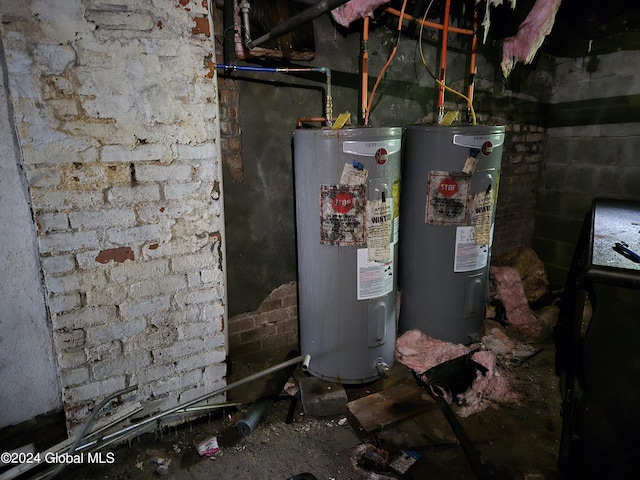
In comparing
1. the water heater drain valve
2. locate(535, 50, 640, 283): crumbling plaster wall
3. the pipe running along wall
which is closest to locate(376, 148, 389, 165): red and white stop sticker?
the pipe running along wall

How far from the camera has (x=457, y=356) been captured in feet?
8.36

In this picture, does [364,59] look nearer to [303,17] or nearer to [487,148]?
[303,17]

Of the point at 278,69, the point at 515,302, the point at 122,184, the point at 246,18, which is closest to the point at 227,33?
the point at 246,18

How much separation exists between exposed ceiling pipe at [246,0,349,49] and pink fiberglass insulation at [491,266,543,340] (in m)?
2.48

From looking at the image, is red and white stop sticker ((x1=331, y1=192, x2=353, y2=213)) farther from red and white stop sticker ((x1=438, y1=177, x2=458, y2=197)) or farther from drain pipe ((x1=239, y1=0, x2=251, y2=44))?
drain pipe ((x1=239, y1=0, x2=251, y2=44))

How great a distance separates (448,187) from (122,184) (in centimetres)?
183

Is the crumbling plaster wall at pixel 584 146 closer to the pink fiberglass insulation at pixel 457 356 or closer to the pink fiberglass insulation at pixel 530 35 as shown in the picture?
the pink fiberglass insulation at pixel 530 35

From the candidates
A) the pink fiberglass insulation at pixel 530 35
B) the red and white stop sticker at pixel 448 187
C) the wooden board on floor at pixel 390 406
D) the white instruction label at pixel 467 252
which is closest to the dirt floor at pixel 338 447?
the wooden board on floor at pixel 390 406

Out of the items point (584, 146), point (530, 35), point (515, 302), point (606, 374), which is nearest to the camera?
point (606, 374)

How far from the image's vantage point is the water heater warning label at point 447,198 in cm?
237

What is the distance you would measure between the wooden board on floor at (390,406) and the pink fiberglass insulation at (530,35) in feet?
8.47

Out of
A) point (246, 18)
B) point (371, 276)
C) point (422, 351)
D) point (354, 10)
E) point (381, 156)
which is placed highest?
point (354, 10)

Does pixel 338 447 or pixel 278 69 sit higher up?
pixel 278 69

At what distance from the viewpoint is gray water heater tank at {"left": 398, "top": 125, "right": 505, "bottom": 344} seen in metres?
2.35
